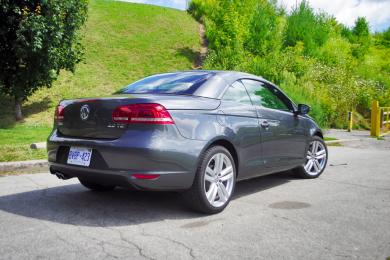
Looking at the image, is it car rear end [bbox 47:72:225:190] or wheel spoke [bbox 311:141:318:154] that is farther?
wheel spoke [bbox 311:141:318:154]

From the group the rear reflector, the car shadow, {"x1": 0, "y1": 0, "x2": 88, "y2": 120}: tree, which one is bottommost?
the car shadow

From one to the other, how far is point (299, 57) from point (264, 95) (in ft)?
59.4

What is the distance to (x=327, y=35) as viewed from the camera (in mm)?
33156

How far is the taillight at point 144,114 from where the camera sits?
3.98 meters

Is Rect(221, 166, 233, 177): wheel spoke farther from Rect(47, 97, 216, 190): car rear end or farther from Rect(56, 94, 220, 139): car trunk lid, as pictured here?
Rect(56, 94, 220, 139): car trunk lid

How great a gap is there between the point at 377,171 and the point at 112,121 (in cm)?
522

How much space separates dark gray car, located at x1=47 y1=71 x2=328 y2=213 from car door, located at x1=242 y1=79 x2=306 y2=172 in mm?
18

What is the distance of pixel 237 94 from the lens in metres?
5.02

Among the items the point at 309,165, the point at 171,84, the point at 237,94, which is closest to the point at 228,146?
the point at 237,94

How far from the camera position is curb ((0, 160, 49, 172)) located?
6.96m

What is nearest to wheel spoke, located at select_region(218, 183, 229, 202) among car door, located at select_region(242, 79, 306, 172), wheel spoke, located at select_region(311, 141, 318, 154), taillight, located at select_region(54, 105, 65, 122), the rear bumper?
the rear bumper

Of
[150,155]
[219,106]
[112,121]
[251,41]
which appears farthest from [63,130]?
[251,41]

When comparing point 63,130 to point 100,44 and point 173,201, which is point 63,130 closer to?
point 173,201

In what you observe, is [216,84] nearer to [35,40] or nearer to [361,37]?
[35,40]
